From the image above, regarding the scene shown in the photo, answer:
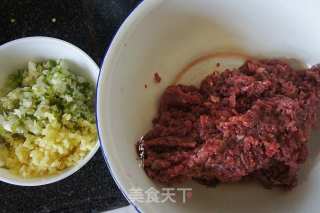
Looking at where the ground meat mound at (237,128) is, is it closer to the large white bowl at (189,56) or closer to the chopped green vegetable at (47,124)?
the large white bowl at (189,56)

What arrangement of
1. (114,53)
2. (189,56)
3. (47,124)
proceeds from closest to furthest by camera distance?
(114,53) → (47,124) → (189,56)

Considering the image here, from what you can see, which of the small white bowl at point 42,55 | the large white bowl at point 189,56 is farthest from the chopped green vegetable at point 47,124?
the large white bowl at point 189,56

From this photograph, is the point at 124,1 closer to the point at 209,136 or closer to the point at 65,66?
the point at 65,66

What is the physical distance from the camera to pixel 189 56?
1171 mm

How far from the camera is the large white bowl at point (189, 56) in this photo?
2.98 ft

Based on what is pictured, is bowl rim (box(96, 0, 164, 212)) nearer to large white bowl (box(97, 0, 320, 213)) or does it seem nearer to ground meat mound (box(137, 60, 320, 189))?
large white bowl (box(97, 0, 320, 213))

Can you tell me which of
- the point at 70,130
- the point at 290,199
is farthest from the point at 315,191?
the point at 70,130

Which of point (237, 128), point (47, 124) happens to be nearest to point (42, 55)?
point (47, 124)

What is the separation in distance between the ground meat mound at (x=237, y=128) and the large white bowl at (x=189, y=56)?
40mm

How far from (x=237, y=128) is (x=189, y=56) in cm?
31

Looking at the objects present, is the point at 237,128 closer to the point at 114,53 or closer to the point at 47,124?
the point at 114,53

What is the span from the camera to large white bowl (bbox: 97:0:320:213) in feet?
2.98

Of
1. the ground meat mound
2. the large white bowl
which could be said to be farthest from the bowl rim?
the ground meat mound

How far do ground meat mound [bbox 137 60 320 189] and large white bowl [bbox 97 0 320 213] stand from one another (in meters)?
0.04
